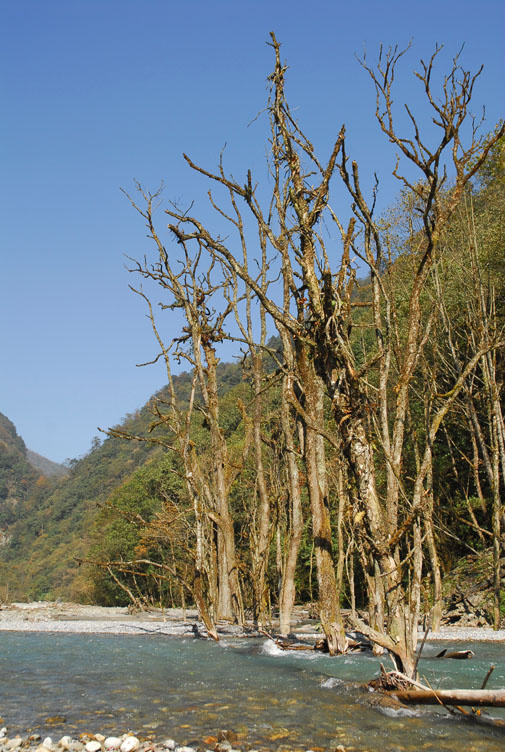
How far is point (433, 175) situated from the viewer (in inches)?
265

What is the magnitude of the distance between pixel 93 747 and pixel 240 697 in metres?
2.61

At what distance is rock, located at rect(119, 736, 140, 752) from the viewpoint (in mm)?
4602

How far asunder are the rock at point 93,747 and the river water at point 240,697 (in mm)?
623

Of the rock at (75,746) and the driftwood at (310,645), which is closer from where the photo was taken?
the rock at (75,746)

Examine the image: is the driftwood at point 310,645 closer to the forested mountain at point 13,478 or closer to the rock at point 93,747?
the rock at point 93,747

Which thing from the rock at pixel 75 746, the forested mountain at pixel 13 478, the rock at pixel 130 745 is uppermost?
the forested mountain at pixel 13 478

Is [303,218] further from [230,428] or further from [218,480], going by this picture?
[230,428]

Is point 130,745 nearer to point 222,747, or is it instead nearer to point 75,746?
point 75,746

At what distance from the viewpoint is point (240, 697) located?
686 centimetres

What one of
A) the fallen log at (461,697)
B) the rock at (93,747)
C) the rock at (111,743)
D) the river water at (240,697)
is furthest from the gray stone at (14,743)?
the fallen log at (461,697)

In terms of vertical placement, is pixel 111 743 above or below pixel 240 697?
above

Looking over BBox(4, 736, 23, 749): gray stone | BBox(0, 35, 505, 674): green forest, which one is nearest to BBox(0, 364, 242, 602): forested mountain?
BBox(0, 35, 505, 674): green forest

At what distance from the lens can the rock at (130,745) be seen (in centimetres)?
460

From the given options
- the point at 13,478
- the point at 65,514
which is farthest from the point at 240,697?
the point at 13,478
